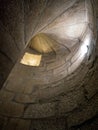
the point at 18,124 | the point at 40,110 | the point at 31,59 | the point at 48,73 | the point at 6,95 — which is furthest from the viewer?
the point at 31,59

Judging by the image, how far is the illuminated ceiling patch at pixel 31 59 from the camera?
134 inches

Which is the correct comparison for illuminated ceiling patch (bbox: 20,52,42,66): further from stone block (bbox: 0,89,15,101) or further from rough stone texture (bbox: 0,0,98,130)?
stone block (bbox: 0,89,15,101)

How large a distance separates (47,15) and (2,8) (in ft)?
2.59

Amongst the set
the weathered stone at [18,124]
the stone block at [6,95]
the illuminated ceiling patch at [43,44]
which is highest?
the illuminated ceiling patch at [43,44]

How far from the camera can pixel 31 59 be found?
138 inches

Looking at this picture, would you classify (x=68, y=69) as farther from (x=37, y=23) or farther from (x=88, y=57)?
(x=37, y=23)

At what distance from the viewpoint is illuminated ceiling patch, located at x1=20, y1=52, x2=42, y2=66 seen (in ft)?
11.2

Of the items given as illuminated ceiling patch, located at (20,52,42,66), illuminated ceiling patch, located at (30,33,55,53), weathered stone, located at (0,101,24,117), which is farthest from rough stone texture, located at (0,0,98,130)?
illuminated ceiling patch, located at (30,33,55,53)

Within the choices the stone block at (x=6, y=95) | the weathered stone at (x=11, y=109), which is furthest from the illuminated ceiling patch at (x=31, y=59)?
the weathered stone at (x=11, y=109)

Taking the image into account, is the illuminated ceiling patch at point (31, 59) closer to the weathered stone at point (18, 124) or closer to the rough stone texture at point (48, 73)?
the rough stone texture at point (48, 73)

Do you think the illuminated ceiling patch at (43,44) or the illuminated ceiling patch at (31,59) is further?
the illuminated ceiling patch at (43,44)

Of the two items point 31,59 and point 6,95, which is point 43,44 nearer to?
point 31,59

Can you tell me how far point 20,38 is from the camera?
7.32ft

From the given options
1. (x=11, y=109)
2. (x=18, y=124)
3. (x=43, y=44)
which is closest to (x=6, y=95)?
(x=11, y=109)
